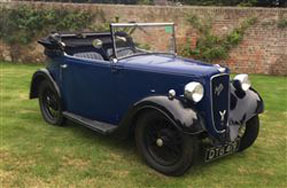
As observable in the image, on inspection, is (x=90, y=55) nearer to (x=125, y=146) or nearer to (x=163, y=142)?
(x=125, y=146)

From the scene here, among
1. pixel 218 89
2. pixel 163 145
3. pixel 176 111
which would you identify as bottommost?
pixel 163 145

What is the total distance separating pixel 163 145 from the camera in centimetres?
439

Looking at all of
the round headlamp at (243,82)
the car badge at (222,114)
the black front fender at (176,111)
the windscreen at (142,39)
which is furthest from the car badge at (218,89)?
the windscreen at (142,39)

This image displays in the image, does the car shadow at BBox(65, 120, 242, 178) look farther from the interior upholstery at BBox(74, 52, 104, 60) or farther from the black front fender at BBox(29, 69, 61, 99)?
the interior upholstery at BBox(74, 52, 104, 60)

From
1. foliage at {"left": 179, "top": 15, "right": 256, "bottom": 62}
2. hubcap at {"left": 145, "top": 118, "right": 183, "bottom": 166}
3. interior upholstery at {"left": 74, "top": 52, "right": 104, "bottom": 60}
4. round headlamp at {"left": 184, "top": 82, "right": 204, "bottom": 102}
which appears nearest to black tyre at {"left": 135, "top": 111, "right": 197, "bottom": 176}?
hubcap at {"left": 145, "top": 118, "right": 183, "bottom": 166}

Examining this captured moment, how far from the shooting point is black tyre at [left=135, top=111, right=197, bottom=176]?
13.6ft

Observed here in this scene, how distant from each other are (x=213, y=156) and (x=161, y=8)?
8.36 m

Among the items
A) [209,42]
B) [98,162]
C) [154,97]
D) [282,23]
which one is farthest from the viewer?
[209,42]

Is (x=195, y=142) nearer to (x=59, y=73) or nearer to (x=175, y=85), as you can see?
(x=175, y=85)

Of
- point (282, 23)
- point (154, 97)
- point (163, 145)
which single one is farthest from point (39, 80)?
point (282, 23)

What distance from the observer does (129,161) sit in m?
4.71

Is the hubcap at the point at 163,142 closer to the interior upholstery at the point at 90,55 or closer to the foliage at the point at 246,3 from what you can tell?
the interior upholstery at the point at 90,55

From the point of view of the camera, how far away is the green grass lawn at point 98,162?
13.7 ft

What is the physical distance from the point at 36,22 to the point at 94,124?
28.6ft
